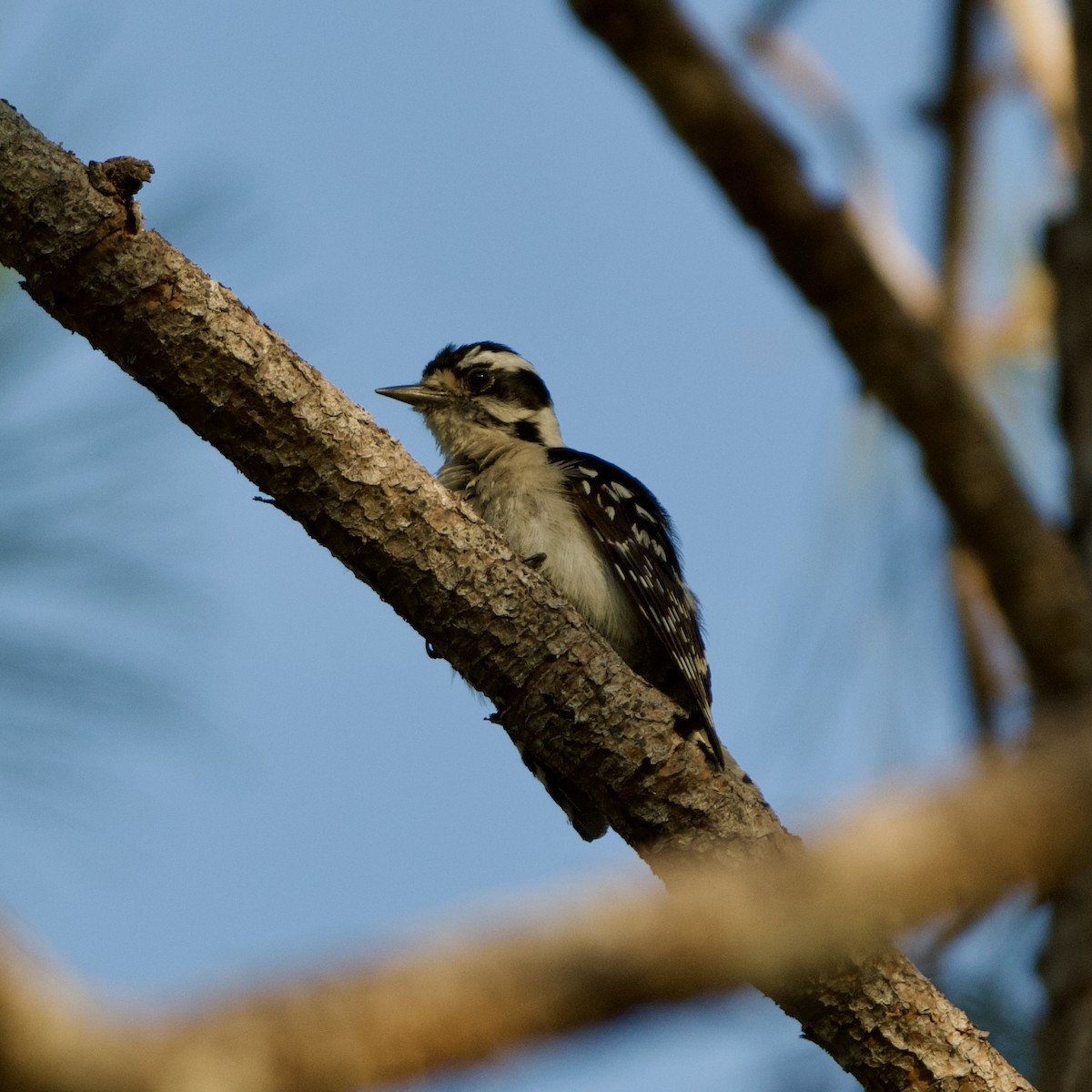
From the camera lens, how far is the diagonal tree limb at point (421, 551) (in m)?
3.17

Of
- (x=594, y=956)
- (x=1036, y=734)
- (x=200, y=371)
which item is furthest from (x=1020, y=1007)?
(x=594, y=956)

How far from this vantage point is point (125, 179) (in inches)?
124

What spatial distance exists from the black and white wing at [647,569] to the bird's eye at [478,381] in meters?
0.83

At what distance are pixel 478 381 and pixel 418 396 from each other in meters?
0.28

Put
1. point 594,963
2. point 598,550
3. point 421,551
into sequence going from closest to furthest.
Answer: point 594,963 → point 421,551 → point 598,550

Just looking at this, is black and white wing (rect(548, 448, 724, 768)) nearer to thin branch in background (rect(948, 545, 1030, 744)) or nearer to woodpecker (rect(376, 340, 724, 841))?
woodpecker (rect(376, 340, 724, 841))

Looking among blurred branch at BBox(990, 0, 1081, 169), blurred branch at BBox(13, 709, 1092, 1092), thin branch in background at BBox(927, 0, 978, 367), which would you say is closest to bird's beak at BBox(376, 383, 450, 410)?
thin branch in background at BBox(927, 0, 978, 367)

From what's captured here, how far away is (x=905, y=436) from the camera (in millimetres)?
6066

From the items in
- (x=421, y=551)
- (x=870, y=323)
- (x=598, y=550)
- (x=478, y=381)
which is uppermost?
(x=478, y=381)

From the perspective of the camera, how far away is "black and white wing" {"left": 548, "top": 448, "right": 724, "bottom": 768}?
192 inches

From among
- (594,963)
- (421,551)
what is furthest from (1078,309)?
(594,963)

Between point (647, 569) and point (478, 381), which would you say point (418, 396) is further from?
point (647, 569)

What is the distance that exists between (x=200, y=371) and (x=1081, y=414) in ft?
12.8

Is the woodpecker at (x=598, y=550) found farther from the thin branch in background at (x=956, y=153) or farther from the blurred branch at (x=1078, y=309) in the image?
the thin branch in background at (x=956, y=153)
